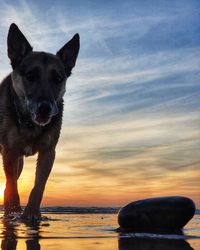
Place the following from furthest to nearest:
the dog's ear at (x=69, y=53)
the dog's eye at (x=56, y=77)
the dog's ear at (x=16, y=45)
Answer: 1. the dog's ear at (x=69, y=53)
2. the dog's ear at (x=16, y=45)
3. the dog's eye at (x=56, y=77)

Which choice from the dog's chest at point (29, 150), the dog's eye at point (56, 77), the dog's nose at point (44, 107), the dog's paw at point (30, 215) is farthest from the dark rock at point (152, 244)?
the dog's chest at point (29, 150)

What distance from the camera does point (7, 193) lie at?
30.5 feet

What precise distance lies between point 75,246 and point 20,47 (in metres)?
5.34

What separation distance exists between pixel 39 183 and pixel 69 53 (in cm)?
271

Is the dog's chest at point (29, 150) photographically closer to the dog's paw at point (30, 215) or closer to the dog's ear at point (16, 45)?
the dog's paw at point (30, 215)

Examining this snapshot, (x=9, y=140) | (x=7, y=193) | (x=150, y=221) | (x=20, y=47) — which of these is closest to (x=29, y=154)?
(x=9, y=140)

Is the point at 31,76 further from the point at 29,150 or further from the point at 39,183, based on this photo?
the point at 39,183

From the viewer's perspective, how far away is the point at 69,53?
29.6 ft

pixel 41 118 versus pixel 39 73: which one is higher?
pixel 39 73

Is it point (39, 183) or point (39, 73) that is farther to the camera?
point (39, 183)

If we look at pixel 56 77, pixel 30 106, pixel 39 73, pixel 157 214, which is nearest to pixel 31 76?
pixel 39 73

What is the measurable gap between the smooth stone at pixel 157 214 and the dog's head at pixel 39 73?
2.17 metres

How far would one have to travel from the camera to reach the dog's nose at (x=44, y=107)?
737 cm

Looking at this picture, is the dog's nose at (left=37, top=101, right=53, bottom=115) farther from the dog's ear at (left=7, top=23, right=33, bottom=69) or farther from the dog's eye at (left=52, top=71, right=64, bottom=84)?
the dog's ear at (left=7, top=23, right=33, bottom=69)
